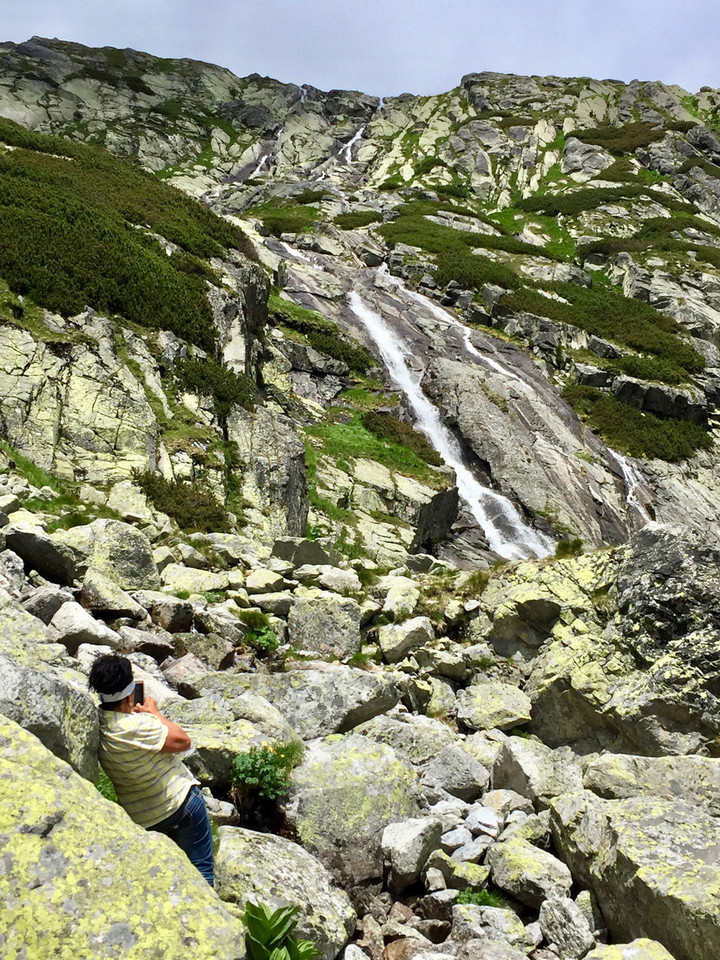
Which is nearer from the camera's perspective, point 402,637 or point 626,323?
point 402,637

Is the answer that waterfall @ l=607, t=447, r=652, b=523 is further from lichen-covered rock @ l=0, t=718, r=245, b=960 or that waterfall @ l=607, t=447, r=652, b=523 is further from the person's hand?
lichen-covered rock @ l=0, t=718, r=245, b=960

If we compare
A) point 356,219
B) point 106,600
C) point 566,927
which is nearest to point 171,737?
point 566,927

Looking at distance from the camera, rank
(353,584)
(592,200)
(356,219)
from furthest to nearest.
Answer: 1. (592,200)
2. (356,219)
3. (353,584)

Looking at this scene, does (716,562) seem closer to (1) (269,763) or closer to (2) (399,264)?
(1) (269,763)

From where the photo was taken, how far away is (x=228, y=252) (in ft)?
102

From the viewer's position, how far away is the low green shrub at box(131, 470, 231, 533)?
47.7ft

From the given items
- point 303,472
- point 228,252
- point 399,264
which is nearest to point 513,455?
point 303,472

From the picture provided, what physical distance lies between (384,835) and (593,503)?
2834 cm

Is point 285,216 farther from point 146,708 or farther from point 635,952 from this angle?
point 635,952

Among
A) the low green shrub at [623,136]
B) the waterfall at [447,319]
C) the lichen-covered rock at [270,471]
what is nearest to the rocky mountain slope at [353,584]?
the lichen-covered rock at [270,471]

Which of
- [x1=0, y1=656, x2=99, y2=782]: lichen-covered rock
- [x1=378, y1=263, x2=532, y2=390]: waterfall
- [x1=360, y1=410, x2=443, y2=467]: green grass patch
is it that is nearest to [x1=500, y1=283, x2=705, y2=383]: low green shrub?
[x1=378, y1=263, x2=532, y2=390]: waterfall

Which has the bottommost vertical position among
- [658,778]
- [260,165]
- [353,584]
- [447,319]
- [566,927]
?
[566,927]

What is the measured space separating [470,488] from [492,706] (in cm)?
2106

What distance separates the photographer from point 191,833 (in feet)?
13.8
